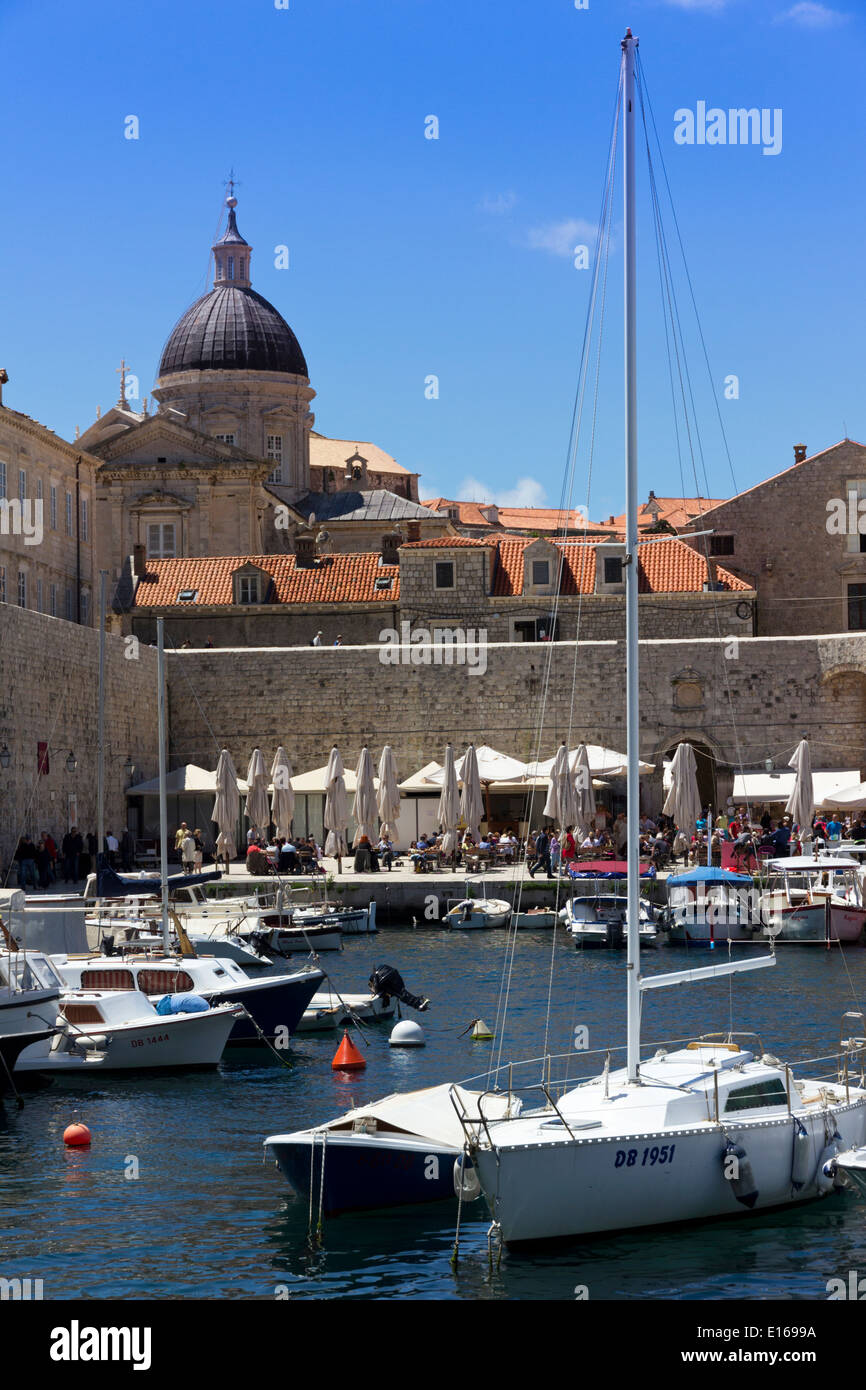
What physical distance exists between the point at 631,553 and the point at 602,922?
14.6m

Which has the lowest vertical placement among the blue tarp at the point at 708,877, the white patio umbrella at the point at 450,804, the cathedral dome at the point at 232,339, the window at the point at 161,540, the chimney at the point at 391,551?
the blue tarp at the point at 708,877

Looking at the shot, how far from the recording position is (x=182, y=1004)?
17.1m

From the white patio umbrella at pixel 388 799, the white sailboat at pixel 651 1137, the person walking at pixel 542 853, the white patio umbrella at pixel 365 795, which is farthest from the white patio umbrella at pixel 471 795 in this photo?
the white sailboat at pixel 651 1137

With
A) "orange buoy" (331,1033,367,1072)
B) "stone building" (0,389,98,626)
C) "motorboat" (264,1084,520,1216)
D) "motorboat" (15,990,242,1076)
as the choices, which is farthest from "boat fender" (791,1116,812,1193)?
"stone building" (0,389,98,626)

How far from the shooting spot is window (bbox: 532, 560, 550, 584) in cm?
4316

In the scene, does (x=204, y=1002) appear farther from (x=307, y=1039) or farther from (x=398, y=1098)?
(x=398, y=1098)

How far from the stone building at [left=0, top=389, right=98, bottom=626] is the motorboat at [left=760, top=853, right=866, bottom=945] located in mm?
21921

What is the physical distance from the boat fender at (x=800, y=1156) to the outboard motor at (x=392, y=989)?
7.81 m

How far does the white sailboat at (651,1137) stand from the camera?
10609 mm

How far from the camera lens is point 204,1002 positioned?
674 inches

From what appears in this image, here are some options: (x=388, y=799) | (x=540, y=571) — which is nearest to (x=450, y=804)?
(x=388, y=799)

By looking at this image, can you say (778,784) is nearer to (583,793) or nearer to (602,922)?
(583,793)

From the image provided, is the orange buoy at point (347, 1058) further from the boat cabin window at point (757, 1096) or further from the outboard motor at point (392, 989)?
the boat cabin window at point (757, 1096)
